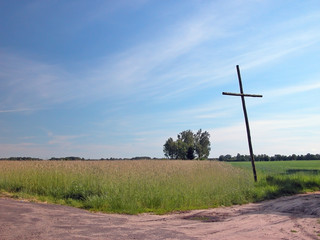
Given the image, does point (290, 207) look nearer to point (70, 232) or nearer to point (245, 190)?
point (245, 190)

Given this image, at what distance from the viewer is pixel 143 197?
1398 centimetres

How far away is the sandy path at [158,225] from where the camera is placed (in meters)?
7.87

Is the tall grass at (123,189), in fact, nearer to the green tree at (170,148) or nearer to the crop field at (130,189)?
the crop field at (130,189)

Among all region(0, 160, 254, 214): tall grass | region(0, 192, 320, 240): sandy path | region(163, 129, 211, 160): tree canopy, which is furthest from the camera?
region(163, 129, 211, 160): tree canopy

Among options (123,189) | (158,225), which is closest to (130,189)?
(123,189)

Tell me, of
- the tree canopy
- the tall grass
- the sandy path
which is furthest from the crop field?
the tree canopy

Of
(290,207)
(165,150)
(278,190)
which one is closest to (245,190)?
(278,190)

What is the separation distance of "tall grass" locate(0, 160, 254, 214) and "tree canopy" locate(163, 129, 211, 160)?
6537 centimetres

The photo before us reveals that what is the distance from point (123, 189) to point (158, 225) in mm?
5373

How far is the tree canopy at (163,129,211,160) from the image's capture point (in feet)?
278

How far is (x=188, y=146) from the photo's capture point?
85438 mm

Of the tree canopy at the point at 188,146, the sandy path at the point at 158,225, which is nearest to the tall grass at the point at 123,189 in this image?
the sandy path at the point at 158,225

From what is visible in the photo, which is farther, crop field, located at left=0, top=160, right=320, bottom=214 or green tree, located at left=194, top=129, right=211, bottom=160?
green tree, located at left=194, top=129, right=211, bottom=160

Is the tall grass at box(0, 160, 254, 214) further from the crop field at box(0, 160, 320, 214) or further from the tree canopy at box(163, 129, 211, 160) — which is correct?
the tree canopy at box(163, 129, 211, 160)
